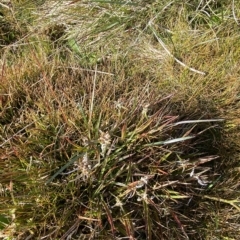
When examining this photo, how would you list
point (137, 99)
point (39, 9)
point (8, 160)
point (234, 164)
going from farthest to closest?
point (39, 9)
point (234, 164)
point (137, 99)
point (8, 160)

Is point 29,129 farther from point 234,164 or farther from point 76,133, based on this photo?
point 234,164

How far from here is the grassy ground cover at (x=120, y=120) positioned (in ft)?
4.45

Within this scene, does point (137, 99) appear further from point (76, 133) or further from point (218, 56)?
point (218, 56)

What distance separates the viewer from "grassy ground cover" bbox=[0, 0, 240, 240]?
136cm

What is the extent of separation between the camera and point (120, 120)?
4.73 ft

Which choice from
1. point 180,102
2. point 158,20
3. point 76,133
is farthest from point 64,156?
point 158,20

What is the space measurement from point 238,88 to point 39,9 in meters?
0.94

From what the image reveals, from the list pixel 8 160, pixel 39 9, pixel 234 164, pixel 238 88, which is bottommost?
pixel 234 164

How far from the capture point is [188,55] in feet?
5.82

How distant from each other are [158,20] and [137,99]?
0.50 meters

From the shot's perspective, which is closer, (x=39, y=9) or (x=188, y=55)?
(x=188, y=55)

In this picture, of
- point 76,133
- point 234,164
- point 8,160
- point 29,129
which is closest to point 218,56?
point 234,164


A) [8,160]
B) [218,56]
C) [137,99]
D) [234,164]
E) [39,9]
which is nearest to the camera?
[8,160]

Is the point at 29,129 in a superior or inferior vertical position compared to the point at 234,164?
superior
